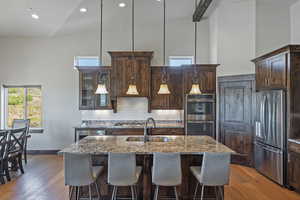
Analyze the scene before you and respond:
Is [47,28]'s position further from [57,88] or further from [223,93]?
[223,93]

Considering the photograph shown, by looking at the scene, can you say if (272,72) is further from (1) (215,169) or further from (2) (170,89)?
(1) (215,169)

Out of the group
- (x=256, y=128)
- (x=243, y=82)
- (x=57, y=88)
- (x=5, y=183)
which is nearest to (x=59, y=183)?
(x=5, y=183)

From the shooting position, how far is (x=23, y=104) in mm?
7164

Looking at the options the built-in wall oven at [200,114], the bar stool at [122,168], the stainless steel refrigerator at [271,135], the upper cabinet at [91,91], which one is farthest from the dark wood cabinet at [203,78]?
the bar stool at [122,168]

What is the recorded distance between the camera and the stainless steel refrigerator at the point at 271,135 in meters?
4.46

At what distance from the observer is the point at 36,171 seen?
5.36 m

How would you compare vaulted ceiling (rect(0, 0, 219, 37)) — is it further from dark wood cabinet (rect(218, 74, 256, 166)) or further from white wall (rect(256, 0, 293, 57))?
dark wood cabinet (rect(218, 74, 256, 166))

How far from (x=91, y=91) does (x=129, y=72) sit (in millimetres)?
1150

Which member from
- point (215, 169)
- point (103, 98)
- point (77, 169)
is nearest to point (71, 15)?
point (103, 98)

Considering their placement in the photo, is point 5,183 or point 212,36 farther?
point 212,36

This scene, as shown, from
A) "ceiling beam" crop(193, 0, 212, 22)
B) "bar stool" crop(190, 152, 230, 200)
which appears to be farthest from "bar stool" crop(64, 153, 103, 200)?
"ceiling beam" crop(193, 0, 212, 22)

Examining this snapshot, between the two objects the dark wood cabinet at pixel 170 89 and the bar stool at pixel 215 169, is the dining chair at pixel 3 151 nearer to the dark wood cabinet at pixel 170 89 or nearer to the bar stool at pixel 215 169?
the dark wood cabinet at pixel 170 89

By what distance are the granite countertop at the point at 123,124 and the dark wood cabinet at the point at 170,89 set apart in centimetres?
46

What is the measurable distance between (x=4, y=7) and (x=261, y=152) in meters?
6.18
